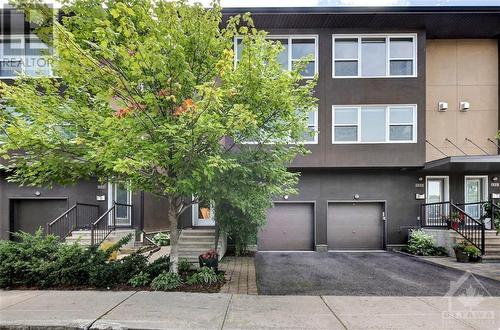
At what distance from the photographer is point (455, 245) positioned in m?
10.9

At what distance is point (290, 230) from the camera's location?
1335 cm

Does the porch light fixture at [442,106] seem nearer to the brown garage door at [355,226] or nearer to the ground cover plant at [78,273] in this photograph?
the brown garage door at [355,226]

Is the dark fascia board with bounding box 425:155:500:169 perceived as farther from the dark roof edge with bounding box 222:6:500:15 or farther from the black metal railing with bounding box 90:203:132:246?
the black metal railing with bounding box 90:203:132:246

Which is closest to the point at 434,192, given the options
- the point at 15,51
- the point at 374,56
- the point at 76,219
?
the point at 374,56

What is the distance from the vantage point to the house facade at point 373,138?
12.6 metres

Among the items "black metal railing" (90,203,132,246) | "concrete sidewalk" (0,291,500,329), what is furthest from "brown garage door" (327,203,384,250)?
"black metal railing" (90,203,132,246)

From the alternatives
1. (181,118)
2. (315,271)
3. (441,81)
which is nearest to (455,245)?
(315,271)

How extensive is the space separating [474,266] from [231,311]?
8.00 m

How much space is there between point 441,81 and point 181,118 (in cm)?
1200

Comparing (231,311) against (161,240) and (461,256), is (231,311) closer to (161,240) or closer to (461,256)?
(161,240)

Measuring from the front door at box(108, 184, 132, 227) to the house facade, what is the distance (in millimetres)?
40

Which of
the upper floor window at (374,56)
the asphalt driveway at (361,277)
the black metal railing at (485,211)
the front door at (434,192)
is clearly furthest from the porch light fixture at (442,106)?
the asphalt driveway at (361,277)

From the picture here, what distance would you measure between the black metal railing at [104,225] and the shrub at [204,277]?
16.4 feet

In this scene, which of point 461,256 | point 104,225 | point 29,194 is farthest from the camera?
point 29,194
